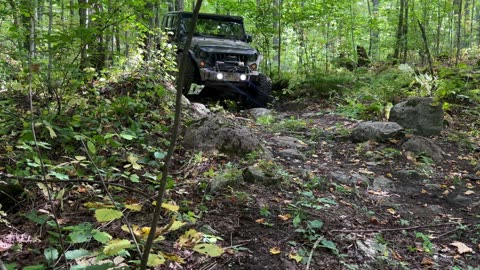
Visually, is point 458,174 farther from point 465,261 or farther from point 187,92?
point 187,92

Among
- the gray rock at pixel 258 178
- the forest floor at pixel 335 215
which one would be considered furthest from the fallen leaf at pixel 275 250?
the gray rock at pixel 258 178

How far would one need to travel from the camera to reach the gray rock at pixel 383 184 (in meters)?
4.43

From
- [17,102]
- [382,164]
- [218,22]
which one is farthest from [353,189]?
[218,22]

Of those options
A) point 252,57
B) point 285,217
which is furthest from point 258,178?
point 252,57

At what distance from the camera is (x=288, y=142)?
5844 millimetres

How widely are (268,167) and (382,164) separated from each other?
6.35 ft

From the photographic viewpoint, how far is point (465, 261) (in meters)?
3.03

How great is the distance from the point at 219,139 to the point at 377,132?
2.86 meters

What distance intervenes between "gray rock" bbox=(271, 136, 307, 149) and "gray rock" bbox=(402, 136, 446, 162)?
1.53 m

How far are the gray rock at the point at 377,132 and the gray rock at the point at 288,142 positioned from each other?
997 millimetres

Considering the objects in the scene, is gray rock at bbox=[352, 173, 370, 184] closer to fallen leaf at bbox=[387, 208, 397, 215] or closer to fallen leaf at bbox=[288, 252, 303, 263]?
fallen leaf at bbox=[387, 208, 397, 215]

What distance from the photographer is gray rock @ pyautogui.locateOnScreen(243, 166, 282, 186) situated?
3885mm

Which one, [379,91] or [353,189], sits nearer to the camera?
[353,189]

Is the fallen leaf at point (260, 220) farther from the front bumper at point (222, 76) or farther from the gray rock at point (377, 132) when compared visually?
the front bumper at point (222, 76)
